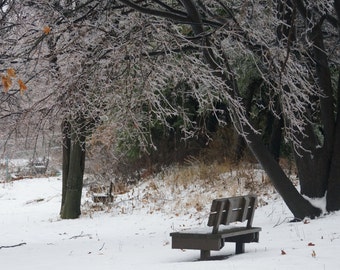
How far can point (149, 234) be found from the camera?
13242mm

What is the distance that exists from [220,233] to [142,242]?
374cm

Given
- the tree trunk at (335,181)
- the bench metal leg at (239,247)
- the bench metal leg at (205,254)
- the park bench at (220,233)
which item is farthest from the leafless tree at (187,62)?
the bench metal leg at (205,254)

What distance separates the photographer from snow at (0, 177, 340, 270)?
7.41 metres

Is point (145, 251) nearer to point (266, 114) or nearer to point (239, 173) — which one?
point (239, 173)

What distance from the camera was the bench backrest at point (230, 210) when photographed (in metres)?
8.01

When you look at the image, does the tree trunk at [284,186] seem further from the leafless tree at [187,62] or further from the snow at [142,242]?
the snow at [142,242]

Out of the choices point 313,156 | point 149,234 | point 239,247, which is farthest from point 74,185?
point 239,247

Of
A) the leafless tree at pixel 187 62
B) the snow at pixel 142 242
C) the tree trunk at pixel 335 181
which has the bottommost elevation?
the snow at pixel 142 242

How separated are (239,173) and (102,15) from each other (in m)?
7.42

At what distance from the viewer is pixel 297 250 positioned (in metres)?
7.98

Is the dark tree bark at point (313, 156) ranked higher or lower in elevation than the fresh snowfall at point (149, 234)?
higher

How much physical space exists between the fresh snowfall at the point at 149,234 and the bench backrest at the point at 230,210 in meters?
0.49

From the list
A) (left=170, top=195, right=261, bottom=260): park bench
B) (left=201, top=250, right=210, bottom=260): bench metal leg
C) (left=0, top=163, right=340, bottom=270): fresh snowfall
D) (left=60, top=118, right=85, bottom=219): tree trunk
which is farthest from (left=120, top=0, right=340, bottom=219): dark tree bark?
(left=60, top=118, right=85, bottom=219): tree trunk

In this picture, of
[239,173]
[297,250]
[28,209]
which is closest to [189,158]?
[239,173]
